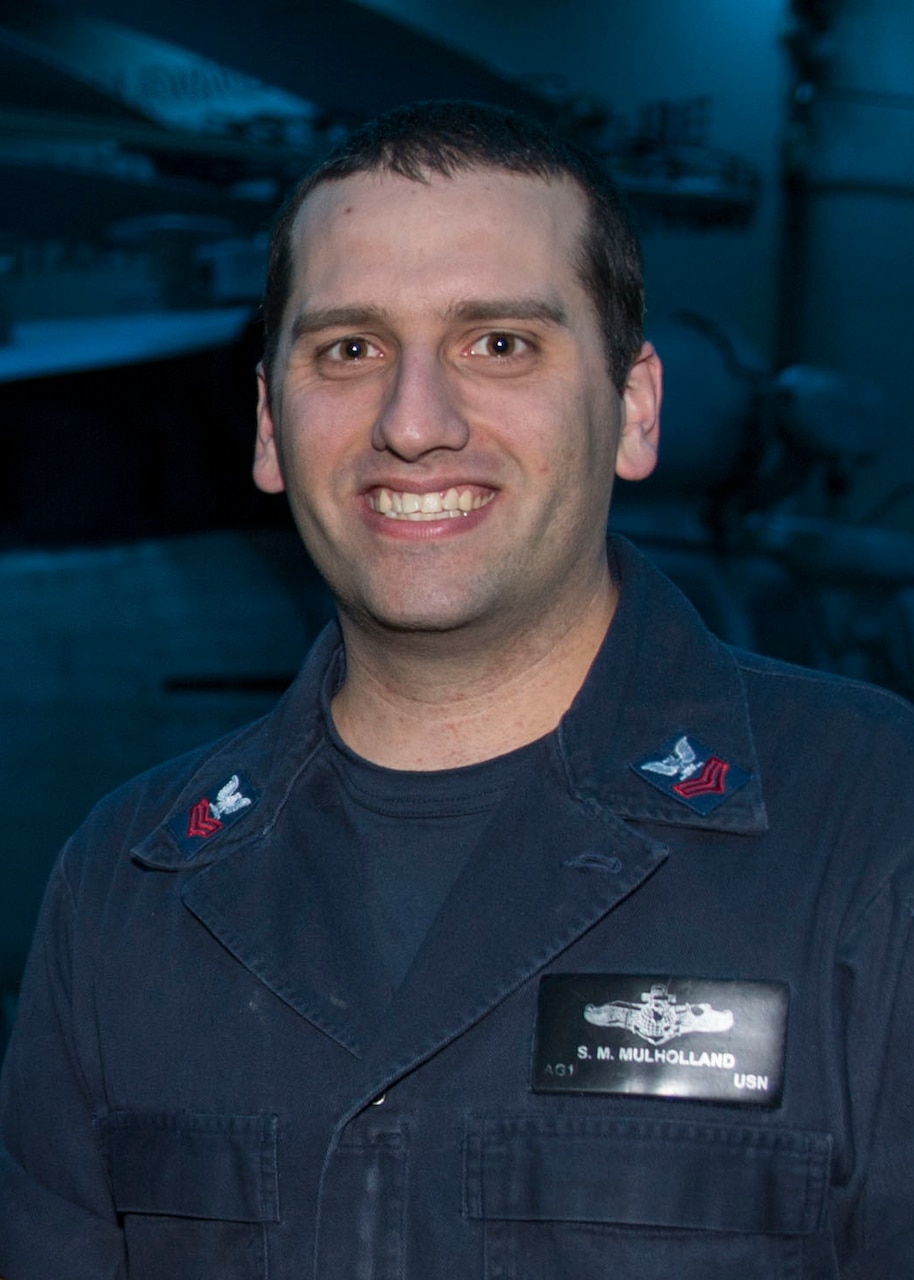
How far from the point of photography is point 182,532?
104 inches

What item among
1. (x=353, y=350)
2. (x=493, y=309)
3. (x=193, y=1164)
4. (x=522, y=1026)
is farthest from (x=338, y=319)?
(x=193, y=1164)

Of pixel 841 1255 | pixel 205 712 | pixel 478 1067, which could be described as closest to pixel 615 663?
pixel 478 1067

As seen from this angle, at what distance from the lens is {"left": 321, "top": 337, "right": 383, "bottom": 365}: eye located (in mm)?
1472

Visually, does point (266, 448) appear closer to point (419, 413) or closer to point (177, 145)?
point (419, 413)

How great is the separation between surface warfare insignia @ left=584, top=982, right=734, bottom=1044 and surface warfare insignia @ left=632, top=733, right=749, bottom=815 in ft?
0.54

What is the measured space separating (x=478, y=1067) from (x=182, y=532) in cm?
151

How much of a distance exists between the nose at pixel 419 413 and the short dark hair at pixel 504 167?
19 cm

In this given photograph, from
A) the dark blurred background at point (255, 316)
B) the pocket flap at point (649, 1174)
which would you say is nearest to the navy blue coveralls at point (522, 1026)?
the pocket flap at point (649, 1174)

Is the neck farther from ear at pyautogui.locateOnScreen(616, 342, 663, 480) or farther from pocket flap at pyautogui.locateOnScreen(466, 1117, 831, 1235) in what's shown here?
pocket flap at pyautogui.locateOnScreen(466, 1117, 831, 1235)

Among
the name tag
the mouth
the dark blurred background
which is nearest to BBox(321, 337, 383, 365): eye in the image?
the mouth

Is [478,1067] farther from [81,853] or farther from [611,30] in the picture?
[611,30]

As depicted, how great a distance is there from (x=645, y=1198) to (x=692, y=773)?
0.36 meters

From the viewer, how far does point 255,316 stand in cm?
252

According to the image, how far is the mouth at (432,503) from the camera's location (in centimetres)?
143
